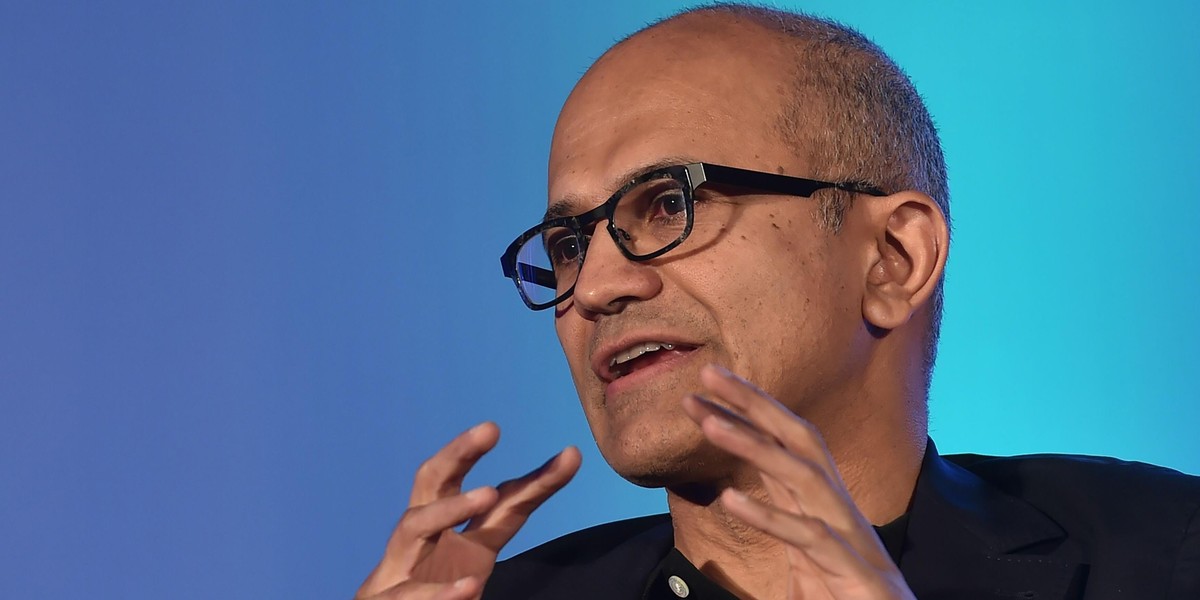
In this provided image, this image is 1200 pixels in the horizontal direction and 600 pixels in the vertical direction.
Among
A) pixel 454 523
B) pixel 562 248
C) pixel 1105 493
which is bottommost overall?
pixel 1105 493

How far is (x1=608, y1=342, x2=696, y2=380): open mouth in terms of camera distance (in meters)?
1.45

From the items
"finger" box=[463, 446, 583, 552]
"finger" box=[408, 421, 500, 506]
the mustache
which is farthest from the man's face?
"finger" box=[408, 421, 500, 506]

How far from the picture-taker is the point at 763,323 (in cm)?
144

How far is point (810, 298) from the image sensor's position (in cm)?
147

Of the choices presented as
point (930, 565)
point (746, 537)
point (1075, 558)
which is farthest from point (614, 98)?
point (1075, 558)

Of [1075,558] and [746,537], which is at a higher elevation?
[746,537]

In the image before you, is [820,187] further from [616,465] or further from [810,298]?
[616,465]

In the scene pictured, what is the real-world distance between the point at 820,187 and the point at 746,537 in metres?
0.46

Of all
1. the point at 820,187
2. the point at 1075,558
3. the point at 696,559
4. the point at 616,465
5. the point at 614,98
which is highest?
the point at 614,98

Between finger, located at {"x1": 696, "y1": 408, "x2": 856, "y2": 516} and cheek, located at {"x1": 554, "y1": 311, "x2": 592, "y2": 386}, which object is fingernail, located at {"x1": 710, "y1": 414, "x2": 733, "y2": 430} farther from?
cheek, located at {"x1": 554, "y1": 311, "x2": 592, "y2": 386}

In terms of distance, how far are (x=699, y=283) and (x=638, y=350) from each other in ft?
0.36

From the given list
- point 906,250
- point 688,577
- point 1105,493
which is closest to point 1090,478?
point 1105,493

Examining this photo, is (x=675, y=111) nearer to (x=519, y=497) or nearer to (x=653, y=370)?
(x=653, y=370)

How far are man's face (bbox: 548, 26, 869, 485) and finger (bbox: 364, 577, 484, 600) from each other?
0.92 feet
